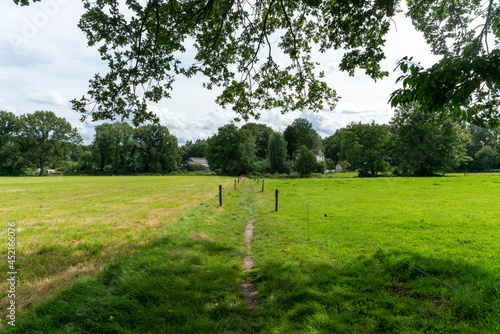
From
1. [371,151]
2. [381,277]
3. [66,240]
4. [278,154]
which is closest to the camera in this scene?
[381,277]

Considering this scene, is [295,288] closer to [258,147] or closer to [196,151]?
[258,147]

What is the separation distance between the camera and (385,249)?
6.73 meters

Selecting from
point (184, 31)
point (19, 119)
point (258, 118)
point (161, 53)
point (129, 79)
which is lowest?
point (258, 118)

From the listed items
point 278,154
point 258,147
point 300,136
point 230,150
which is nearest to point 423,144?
point 278,154

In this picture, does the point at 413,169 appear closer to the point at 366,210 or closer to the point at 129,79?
the point at 366,210

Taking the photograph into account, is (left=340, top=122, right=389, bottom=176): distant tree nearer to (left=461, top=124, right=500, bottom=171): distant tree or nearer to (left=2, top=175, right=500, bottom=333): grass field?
(left=461, top=124, right=500, bottom=171): distant tree

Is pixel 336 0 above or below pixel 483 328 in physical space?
above

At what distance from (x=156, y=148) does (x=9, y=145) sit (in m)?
39.2

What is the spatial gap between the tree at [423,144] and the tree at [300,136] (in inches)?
1369

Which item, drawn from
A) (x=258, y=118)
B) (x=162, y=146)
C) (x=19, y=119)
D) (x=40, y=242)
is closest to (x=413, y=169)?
(x=258, y=118)

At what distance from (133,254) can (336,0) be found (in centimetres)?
974

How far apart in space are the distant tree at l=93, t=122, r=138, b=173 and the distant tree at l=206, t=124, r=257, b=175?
104ft

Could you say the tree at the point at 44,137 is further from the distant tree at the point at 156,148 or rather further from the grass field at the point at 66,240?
the grass field at the point at 66,240

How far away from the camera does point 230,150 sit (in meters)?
71.0
